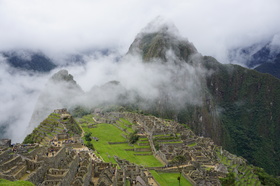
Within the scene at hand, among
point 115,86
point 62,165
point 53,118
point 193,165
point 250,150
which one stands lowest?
point 250,150

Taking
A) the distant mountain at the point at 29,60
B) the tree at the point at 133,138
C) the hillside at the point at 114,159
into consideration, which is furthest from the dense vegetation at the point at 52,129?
the distant mountain at the point at 29,60

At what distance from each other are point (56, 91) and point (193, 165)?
88094 millimetres

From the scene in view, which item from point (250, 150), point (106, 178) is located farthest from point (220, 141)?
point (106, 178)

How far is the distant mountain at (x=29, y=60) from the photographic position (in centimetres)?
9994

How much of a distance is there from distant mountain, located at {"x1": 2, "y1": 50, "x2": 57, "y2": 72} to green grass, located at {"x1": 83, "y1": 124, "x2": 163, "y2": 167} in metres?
50.1

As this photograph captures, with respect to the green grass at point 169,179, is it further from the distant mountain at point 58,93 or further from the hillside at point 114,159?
the distant mountain at point 58,93

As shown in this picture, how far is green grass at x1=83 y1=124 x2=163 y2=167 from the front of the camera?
4622cm

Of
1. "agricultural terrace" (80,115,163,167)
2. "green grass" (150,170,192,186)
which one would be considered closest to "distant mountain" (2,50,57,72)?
"agricultural terrace" (80,115,163,167)

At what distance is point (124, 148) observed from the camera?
54781mm

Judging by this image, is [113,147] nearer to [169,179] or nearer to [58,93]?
[169,179]

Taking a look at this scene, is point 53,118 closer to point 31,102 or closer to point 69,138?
point 69,138

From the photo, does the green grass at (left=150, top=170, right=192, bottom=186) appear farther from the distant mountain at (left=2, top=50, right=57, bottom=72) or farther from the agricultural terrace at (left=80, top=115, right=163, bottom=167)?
the distant mountain at (left=2, top=50, right=57, bottom=72)

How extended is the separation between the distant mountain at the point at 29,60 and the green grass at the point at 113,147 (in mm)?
50059

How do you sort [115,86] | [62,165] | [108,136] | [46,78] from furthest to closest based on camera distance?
[115,86] < [46,78] < [108,136] < [62,165]
